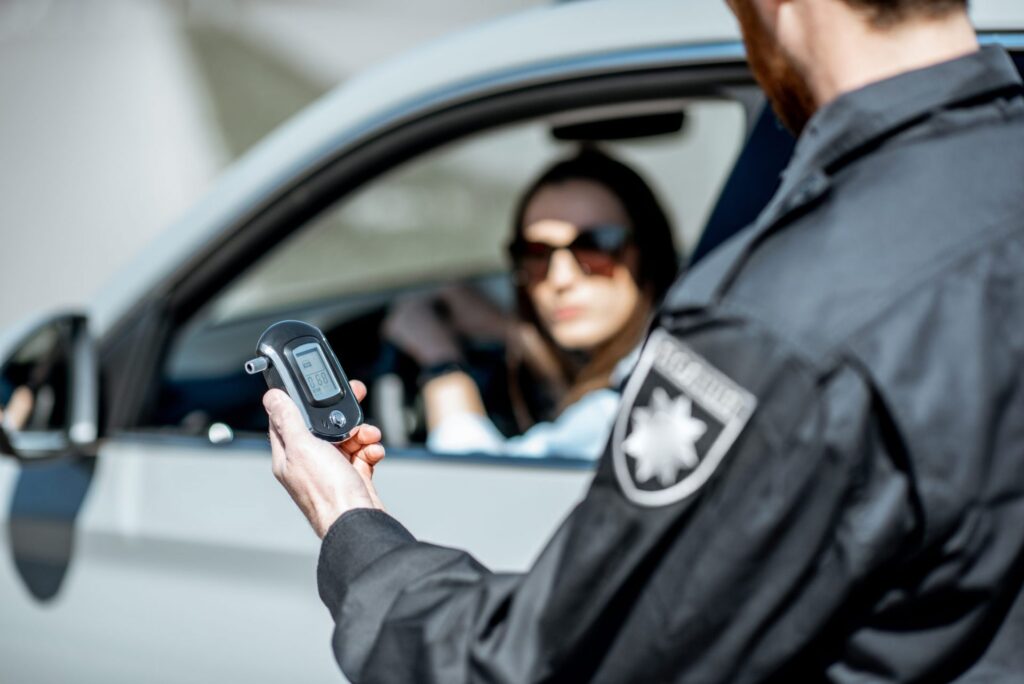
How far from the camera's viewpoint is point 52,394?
216cm

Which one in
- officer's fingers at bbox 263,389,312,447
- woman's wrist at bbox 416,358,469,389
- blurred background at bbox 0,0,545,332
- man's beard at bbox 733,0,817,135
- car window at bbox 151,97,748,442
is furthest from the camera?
blurred background at bbox 0,0,545,332

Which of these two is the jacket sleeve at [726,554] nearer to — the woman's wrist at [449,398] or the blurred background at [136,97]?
the woman's wrist at [449,398]

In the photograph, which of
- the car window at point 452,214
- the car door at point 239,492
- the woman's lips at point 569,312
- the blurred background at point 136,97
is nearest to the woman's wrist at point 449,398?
the car door at point 239,492

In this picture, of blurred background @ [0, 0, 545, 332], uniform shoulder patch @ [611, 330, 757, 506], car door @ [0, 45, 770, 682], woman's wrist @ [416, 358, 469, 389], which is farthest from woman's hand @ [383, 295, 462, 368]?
blurred background @ [0, 0, 545, 332]

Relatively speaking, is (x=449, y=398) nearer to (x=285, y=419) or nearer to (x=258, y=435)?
(x=258, y=435)

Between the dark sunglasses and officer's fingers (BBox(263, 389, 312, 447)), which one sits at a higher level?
the dark sunglasses

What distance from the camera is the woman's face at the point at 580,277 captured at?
223cm

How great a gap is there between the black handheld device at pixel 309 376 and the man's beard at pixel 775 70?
20.0 inches

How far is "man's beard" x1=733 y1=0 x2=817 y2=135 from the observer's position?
106 cm

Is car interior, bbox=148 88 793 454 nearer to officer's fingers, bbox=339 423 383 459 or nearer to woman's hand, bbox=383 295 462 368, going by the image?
woman's hand, bbox=383 295 462 368

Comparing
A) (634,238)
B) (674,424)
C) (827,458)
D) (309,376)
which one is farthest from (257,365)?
(634,238)

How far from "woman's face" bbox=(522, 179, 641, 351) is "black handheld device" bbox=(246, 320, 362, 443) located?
984 millimetres

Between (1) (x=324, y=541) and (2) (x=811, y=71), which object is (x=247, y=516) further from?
(2) (x=811, y=71)

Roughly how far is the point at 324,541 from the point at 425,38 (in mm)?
8517
